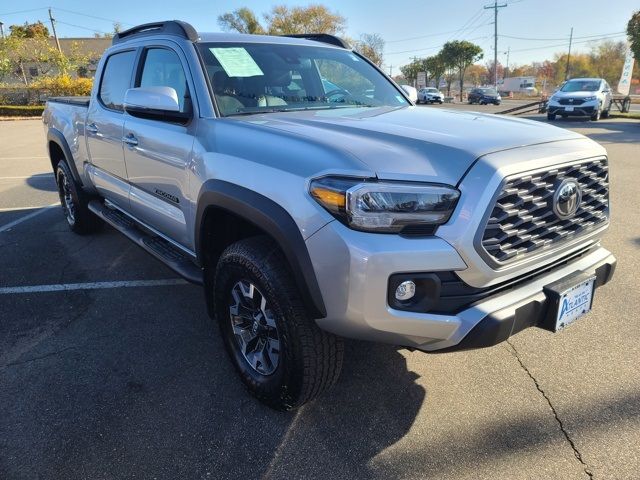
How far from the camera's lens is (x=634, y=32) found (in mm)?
22969

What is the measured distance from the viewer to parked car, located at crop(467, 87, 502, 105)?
42375mm

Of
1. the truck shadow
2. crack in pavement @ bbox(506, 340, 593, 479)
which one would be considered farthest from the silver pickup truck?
the truck shadow

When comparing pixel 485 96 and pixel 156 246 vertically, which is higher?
pixel 156 246

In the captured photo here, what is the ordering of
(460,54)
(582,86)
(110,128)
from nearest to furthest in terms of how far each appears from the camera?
(110,128), (582,86), (460,54)

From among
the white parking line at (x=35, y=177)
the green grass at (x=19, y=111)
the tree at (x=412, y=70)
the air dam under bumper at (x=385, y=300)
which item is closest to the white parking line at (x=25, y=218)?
the white parking line at (x=35, y=177)

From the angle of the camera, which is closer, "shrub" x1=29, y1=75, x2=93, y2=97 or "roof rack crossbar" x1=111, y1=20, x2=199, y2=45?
"roof rack crossbar" x1=111, y1=20, x2=199, y2=45

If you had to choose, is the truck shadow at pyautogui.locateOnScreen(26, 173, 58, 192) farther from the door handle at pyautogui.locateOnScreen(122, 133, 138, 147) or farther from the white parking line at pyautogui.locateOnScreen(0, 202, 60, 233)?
the door handle at pyautogui.locateOnScreen(122, 133, 138, 147)

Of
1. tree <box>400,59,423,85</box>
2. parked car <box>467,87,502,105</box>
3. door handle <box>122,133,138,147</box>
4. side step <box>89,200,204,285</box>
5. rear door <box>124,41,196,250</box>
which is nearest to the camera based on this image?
rear door <box>124,41,196,250</box>

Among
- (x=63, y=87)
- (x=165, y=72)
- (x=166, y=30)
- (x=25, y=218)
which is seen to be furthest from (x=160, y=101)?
(x=63, y=87)

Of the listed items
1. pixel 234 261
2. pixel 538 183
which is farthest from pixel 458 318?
pixel 234 261

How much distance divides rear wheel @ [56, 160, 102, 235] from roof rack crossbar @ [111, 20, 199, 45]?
1787 millimetres

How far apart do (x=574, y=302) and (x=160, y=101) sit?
2.35m

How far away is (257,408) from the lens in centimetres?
251

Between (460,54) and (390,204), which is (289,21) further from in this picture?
(390,204)
